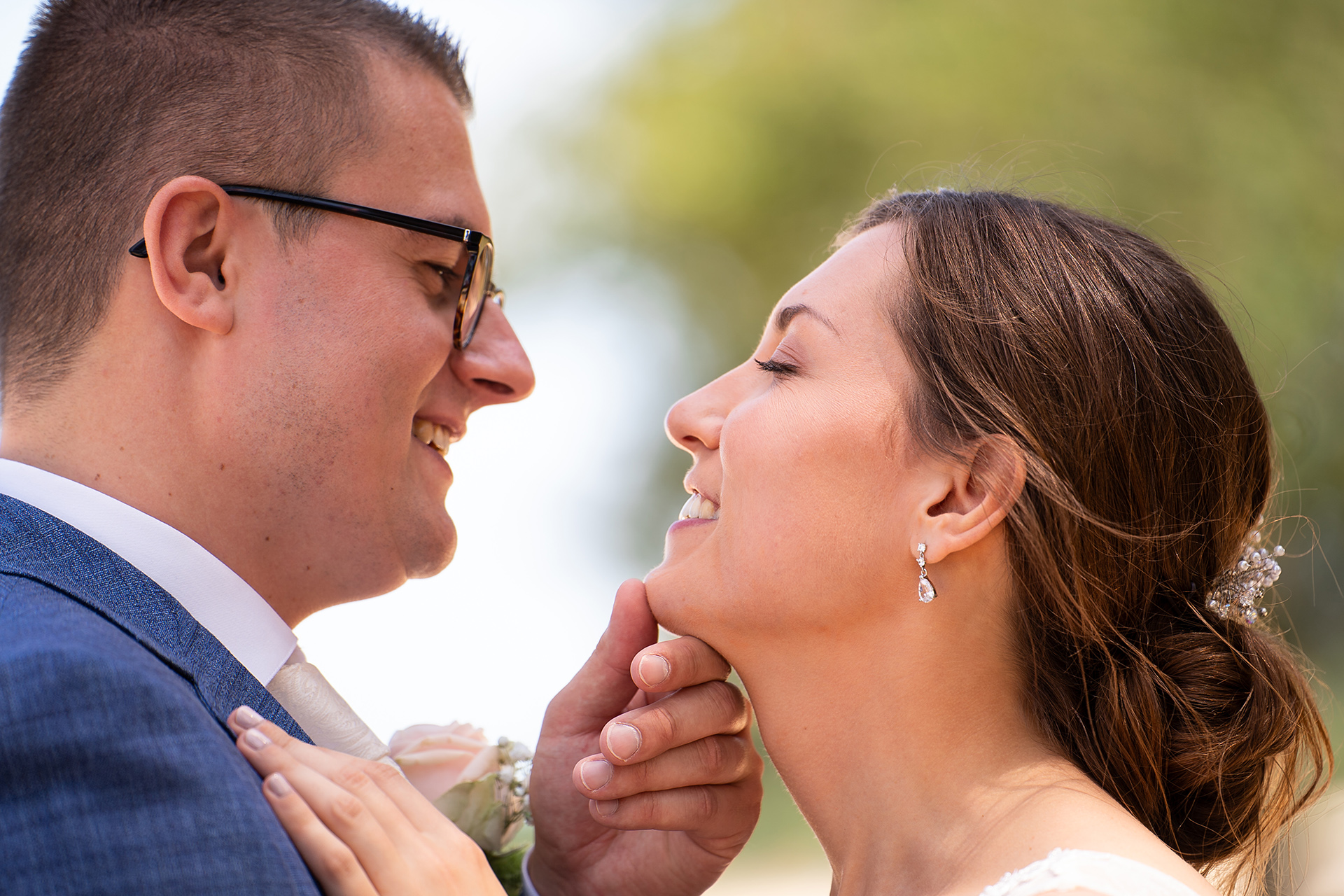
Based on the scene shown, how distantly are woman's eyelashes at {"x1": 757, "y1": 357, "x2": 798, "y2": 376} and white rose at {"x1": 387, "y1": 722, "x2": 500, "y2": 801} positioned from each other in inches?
48.9

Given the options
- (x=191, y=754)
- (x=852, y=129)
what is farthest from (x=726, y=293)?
(x=191, y=754)

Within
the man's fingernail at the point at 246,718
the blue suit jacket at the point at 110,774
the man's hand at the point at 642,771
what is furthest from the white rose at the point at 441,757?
the blue suit jacket at the point at 110,774

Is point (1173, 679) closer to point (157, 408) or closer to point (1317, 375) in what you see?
point (157, 408)

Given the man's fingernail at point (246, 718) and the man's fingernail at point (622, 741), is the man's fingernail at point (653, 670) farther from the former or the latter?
the man's fingernail at point (246, 718)

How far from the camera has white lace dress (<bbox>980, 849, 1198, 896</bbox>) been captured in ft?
5.24

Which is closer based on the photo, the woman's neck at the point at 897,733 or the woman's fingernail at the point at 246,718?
the woman's fingernail at the point at 246,718

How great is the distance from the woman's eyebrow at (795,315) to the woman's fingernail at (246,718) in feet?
4.29

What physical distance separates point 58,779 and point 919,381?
1.59 meters

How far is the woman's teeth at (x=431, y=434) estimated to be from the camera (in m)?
2.60

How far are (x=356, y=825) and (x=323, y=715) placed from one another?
0.61m

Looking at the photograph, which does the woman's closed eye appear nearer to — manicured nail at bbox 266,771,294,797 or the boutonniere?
the boutonniere

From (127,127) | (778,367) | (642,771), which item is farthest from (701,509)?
(127,127)

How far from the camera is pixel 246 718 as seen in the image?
1598 millimetres

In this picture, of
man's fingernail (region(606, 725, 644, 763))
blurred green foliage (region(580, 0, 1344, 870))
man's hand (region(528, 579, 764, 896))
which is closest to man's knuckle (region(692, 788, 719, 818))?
man's hand (region(528, 579, 764, 896))
